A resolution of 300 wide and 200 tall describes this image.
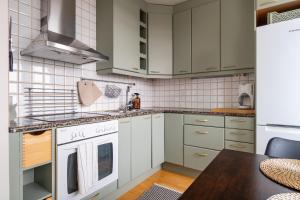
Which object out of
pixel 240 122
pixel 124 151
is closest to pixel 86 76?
pixel 124 151

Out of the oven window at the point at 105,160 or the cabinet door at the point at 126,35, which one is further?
the cabinet door at the point at 126,35

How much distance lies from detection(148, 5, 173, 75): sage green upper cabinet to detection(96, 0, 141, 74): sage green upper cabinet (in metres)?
0.37

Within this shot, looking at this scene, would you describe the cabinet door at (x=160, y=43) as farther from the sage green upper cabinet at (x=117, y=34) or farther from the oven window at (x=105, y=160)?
the oven window at (x=105, y=160)

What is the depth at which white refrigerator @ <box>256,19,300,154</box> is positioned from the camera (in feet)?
5.11

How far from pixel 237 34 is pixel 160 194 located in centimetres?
205

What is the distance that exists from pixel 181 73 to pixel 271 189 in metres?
2.24

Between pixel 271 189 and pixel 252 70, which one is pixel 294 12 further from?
pixel 271 189

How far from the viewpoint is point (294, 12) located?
65.2 inches

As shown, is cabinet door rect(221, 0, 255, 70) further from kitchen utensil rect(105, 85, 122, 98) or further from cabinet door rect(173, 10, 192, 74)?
kitchen utensil rect(105, 85, 122, 98)

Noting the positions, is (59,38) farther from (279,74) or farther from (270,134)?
(270,134)

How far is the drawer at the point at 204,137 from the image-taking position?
84.2 inches

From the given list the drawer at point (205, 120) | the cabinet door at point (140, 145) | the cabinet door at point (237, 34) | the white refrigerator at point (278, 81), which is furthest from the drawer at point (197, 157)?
the cabinet door at point (237, 34)

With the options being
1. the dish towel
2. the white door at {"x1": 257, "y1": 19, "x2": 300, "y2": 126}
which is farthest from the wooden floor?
the white door at {"x1": 257, "y1": 19, "x2": 300, "y2": 126}

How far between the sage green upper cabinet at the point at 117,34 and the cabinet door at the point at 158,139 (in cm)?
75
